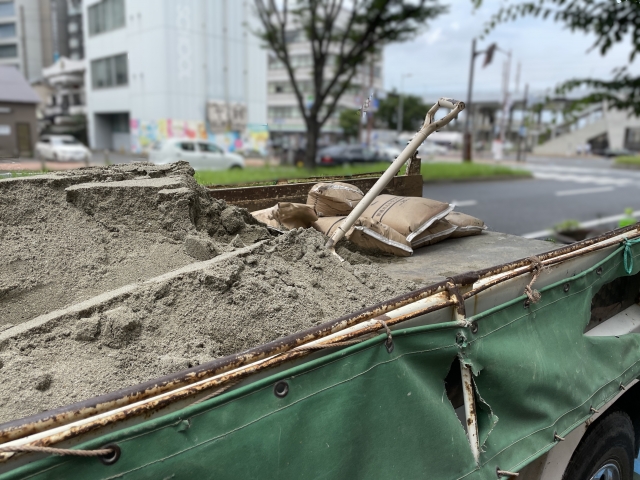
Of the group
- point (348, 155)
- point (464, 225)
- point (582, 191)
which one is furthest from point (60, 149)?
point (464, 225)

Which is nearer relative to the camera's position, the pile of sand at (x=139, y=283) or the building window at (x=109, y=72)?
the pile of sand at (x=139, y=283)

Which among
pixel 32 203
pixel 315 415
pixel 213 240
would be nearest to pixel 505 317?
pixel 315 415

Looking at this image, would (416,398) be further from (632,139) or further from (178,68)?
(632,139)

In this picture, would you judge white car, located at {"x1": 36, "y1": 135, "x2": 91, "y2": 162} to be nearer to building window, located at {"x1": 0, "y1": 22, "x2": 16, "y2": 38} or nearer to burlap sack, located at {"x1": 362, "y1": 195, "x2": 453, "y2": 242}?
burlap sack, located at {"x1": 362, "y1": 195, "x2": 453, "y2": 242}

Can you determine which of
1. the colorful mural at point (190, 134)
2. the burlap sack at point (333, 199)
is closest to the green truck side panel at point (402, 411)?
the burlap sack at point (333, 199)

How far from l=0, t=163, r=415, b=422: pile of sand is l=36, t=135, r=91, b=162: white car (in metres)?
22.3

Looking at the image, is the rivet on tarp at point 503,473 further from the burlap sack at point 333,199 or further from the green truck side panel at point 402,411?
the burlap sack at point 333,199

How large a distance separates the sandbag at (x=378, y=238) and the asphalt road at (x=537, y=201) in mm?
6467

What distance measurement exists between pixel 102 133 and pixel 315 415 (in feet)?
119

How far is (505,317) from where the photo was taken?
5.57 ft

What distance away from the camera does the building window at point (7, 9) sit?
160ft

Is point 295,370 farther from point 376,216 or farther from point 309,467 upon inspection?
point 376,216

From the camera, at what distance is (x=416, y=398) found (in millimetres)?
1453

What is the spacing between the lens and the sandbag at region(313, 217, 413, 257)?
2504 mm
